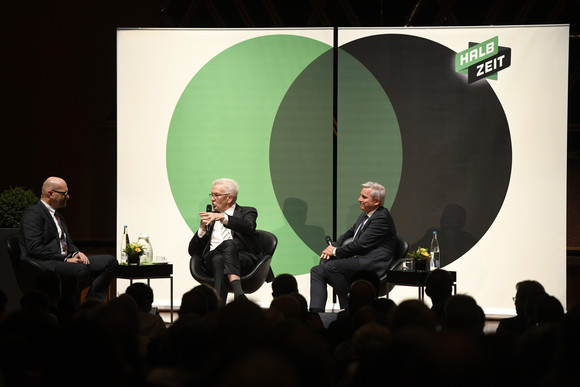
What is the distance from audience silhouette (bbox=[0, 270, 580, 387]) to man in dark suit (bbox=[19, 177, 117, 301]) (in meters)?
2.34

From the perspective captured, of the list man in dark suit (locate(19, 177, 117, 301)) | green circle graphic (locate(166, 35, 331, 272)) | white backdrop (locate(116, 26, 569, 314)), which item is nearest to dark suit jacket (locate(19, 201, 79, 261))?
man in dark suit (locate(19, 177, 117, 301))

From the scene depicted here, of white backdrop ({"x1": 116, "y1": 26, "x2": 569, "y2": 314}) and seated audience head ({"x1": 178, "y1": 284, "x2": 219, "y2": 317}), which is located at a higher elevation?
white backdrop ({"x1": 116, "y1": 26, "x2": 569, "y2": 314})

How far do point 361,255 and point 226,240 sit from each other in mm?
1043

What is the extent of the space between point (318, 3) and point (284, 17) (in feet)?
1.28

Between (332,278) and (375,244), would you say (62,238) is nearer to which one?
(332,278)

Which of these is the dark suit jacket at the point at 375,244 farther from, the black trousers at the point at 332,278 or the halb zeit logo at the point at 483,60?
the halb zeit logo at the point at 483,60

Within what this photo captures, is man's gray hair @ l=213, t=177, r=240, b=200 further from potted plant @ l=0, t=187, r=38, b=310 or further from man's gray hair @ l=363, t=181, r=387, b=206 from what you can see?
potted plant @ l=0, t=187, r=38, b=310

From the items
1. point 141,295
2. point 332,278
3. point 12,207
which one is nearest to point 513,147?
point 332,278

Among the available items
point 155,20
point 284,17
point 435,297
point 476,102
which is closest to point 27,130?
point 155,20

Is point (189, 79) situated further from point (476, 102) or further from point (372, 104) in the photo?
point (476, 102)

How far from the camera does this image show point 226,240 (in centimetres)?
486

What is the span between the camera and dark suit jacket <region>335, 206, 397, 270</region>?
4891mm

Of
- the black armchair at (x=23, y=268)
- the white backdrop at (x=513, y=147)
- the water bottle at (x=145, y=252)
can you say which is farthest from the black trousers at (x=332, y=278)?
the black armchair at (x=23, y=268)

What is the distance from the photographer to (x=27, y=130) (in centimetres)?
699
